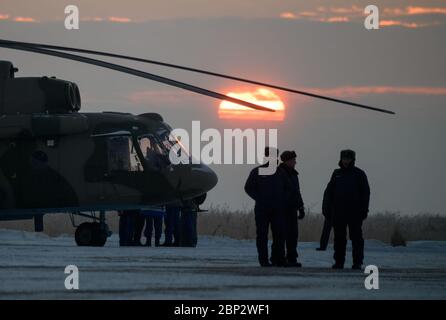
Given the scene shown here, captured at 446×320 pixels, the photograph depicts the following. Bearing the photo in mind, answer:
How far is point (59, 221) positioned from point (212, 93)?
44.4 m

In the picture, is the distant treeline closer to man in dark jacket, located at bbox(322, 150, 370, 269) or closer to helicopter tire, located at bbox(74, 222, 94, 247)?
helicopter tire, located at bbox(74, 222, 94, 247)

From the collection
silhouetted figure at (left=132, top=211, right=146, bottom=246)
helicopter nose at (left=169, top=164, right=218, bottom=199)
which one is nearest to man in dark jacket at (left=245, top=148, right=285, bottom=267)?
helicopter nose at (left=169, top=164, right=218, bottom=199)

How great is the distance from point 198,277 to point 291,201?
3.95 m

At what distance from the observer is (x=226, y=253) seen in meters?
28.6

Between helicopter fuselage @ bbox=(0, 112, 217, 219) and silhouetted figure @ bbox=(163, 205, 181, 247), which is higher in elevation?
helicopter fuselage @ bbox=(0, 112, 217, 219)

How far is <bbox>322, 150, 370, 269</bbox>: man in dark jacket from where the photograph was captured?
21.4 m

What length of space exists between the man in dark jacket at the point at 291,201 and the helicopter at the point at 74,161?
758 cm

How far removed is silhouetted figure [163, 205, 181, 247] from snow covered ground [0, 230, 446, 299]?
5.44 meters

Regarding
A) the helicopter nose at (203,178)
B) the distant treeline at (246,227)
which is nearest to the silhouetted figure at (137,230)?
the helicopter nose at (203,178)

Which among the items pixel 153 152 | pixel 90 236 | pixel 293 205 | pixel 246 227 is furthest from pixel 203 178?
pixel 246 227

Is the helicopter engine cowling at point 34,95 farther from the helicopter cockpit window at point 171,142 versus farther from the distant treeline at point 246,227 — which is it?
the distant treeline at point 246,227

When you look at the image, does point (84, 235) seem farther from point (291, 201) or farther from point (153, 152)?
point (291, 201)

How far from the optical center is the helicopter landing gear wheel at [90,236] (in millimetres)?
30438
